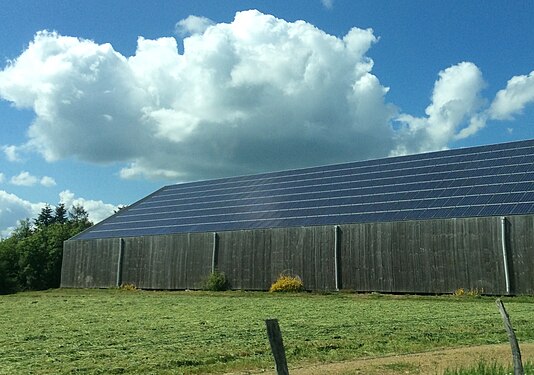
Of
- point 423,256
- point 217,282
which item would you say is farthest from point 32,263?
point 423,256

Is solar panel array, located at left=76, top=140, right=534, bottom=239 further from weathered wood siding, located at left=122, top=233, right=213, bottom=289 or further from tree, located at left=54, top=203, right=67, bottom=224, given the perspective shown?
A: tree, located at left=54, top=203, right=67, bottom=224

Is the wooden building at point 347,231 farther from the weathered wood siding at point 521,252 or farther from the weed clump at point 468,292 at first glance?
the weed clump at point 468,292

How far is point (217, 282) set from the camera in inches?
1554

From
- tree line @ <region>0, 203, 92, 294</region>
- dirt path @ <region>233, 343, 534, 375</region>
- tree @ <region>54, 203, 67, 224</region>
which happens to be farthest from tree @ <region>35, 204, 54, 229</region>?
dirt path @ <region>233, 343, 534, 375</region>

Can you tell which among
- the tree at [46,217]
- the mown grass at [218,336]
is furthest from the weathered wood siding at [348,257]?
the tree at [46,217]

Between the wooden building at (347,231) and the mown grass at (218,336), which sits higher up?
the wooden building at (347,231)

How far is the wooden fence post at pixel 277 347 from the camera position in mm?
6531

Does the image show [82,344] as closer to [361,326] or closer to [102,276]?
[361,326]

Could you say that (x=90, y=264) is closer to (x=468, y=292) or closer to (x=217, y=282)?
(x=217, y=282)

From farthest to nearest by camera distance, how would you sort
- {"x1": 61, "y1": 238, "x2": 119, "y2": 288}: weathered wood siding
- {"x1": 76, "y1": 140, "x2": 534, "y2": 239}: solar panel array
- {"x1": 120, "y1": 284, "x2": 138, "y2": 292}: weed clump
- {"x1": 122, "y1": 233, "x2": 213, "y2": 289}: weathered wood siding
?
{"x1": 61, "y1": 238, "x2": 119, "y2": 288}: weathered wood siding
{"x1": 120, "y1": 284, "x2": 138, "y2": 292}: weed clump
{"x1": 122, "y1": 233, "x2": 213, "y2": 289}: weathered wood siding
{"x1": 76, "y1": 140, "x2": 534, "y2": 239}: solar panel array

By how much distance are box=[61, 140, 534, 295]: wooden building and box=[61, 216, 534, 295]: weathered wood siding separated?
0.06 meters

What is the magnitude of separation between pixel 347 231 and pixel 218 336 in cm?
2176

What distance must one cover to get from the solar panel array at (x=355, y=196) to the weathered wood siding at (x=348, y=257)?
0.75m

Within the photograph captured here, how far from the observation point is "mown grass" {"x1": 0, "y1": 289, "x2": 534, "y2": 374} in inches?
438
